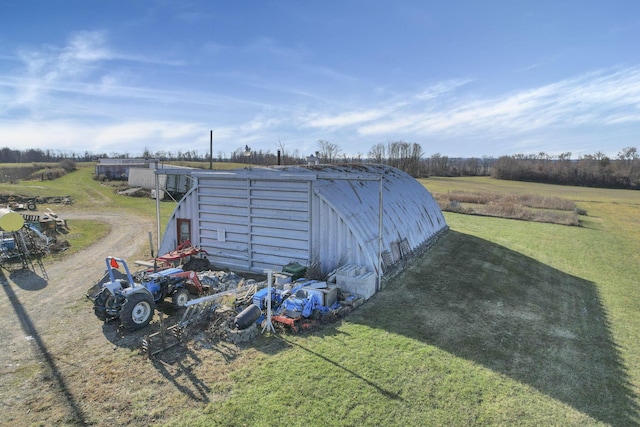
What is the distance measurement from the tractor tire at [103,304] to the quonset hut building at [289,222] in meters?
5.32

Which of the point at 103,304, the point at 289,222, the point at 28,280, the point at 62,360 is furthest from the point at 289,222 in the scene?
the point at 28,280

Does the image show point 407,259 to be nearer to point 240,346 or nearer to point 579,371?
point 579,371

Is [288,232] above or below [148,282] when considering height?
above

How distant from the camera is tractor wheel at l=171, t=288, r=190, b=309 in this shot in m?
10.3

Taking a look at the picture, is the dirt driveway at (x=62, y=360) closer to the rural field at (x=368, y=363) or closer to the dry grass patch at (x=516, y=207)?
the rural field at (x=368, y=363)

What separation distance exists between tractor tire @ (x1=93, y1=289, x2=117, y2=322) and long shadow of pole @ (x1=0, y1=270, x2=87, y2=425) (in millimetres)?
1198

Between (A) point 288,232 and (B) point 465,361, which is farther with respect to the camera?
(A) point 288,232

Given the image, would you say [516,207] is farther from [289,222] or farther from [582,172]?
[582,172]

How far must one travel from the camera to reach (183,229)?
49.6 ft

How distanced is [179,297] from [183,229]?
5357 mm

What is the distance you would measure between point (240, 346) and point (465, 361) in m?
4.82

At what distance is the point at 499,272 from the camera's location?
15.3 meters

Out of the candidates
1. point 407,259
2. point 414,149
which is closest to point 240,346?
point 407,259

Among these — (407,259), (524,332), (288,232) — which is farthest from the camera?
(407,259)
